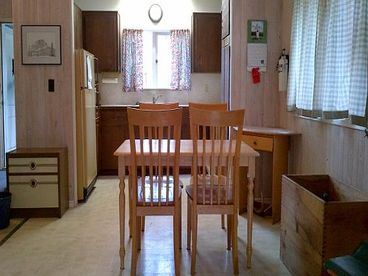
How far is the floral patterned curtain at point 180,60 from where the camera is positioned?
6680mm

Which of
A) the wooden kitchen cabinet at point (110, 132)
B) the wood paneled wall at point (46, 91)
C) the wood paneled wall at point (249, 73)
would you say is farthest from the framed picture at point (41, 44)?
the wood paneled wall at point (249, 73)

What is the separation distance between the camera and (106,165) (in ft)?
20.2

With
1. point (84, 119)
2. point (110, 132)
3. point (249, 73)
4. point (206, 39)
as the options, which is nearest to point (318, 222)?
point (249, 73)

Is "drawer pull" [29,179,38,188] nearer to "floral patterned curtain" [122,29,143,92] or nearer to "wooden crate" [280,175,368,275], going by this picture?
"wooden crate" [280,175,368,275]

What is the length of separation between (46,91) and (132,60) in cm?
239

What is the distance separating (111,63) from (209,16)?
5.23 feet

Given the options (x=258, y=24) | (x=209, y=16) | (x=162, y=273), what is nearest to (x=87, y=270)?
(x=162, y=273)

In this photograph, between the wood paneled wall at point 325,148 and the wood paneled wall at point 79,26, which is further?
the wood paneled wall at point 79,26

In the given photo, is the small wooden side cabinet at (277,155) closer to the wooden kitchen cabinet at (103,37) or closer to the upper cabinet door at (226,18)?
the upper cabinet door at (226,18)

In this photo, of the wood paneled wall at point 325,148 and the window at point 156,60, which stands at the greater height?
the window at point 156,60

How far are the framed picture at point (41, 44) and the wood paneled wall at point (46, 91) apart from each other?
4 cm

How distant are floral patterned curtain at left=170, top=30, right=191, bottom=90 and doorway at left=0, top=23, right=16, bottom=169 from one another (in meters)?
2.42

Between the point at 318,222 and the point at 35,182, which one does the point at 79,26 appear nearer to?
the point at 35,182

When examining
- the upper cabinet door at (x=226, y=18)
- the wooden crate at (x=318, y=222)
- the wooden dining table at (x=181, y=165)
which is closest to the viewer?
the wooden crate at (x=318, y=222)
